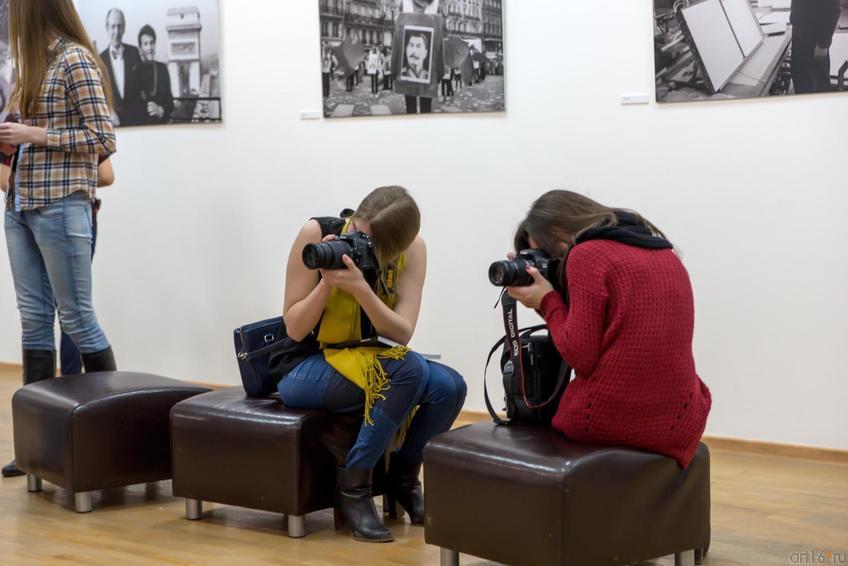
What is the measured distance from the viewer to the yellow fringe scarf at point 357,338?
10.2 ft

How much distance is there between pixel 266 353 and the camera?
331 centimetres

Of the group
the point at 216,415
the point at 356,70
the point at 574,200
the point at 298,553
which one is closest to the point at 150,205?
the point at 356,70

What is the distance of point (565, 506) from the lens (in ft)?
8.07

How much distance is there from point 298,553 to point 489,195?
2.11 metres

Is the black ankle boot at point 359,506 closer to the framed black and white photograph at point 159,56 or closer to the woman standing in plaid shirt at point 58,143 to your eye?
the woman standing in plaid shirt at point 58,143

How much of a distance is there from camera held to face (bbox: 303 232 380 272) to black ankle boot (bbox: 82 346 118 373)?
4.10 feet

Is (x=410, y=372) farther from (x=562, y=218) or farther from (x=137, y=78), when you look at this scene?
(x=137, y=78)

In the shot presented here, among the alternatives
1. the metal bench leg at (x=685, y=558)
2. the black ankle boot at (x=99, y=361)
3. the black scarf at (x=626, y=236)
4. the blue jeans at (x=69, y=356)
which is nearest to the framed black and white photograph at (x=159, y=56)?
the blue jeans at (x=69, y=356)

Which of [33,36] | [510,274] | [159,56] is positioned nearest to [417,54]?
[159,56]

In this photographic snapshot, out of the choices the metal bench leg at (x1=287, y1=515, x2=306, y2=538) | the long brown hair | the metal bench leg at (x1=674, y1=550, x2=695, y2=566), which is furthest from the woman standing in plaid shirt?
the metal bench leg at (x1=674, y1=550, x2=695, y2=566)

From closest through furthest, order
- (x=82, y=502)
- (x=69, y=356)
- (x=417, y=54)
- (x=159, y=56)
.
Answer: (x=82, y=502), (x=69, y=356), (x=417, y=54), (x=159, y=56)

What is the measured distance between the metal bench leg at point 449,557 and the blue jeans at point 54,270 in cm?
170

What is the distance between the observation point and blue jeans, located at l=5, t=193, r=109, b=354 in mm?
3797

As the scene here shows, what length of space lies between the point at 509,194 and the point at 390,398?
5.87ft
